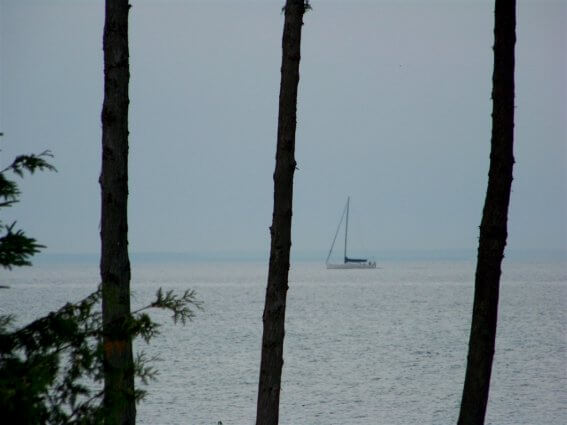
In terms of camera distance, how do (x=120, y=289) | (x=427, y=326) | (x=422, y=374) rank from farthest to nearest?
(x=427, y=326) < (x=422, y=374) < (x=120, y=289)

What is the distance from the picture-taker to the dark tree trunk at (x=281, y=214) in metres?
6.71

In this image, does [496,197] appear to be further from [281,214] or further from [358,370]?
[358,370]

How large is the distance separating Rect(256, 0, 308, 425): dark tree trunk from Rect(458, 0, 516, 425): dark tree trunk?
141 centimetres

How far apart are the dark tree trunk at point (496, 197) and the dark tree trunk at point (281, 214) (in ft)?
4.61

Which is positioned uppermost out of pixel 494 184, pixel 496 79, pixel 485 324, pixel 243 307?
pixel 496 79

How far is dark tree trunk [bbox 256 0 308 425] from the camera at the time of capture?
6711 millimetres

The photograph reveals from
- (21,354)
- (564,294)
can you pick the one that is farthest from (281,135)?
(564,294)

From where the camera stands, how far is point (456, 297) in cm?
9181

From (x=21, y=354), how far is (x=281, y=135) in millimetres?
3893

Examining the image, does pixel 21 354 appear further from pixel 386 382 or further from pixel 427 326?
pixel 427 326

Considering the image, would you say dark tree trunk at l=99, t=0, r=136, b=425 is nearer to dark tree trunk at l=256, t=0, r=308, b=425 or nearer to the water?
the water

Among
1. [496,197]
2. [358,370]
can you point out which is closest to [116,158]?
[496,197]

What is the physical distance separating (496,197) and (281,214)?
61.1 inches

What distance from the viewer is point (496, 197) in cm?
639
